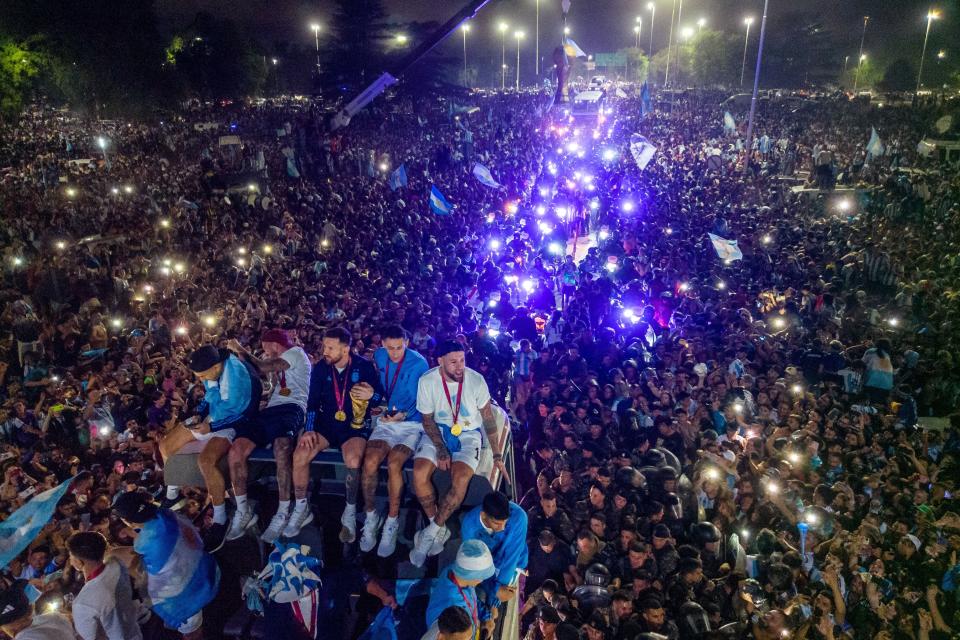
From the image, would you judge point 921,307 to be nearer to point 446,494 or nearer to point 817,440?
point 817,440

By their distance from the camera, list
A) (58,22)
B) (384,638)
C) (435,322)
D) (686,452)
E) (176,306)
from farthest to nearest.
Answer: (58,22)
(176,306)
(435,322)
(686,452)
(384,638)

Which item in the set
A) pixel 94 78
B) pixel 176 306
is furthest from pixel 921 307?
pixel 94 78

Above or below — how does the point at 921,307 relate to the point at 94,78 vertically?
below

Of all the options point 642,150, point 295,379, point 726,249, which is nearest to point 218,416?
point 295,379

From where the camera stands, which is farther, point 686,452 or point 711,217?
point 711,217

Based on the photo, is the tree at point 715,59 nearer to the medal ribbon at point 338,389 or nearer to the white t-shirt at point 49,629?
the medal ribbon at point 338,389
